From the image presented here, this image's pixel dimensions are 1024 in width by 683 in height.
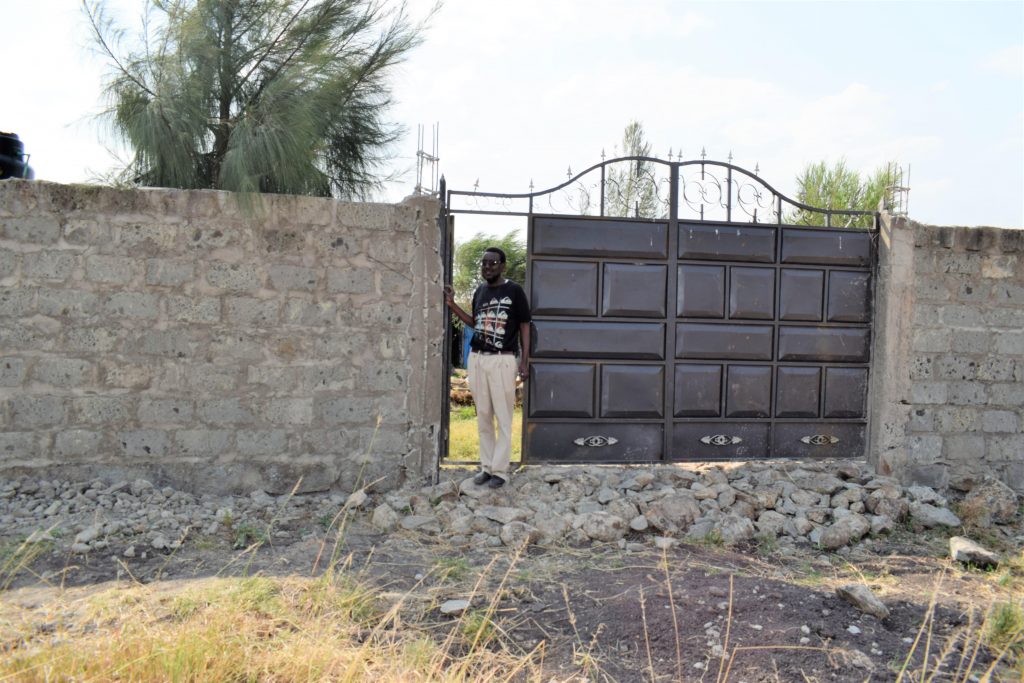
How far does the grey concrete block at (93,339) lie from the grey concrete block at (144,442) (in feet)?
1.78

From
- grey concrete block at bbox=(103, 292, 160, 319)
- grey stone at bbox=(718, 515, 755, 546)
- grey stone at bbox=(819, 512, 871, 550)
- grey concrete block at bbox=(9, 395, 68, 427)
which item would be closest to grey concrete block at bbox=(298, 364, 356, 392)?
grey concrete block at bbox=(103, 292, 160, 319)

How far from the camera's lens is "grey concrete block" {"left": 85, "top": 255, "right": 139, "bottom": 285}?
16.2 ft

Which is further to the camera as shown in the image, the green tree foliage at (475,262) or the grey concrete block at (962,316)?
the green tree foliage at (475,262)

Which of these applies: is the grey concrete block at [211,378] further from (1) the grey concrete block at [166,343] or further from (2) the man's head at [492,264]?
(2) the man's head at [492,264]

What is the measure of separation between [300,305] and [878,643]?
12.2 ft

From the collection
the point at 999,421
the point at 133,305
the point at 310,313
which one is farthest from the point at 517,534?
the point at 999,421

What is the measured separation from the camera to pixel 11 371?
4871 millimetres

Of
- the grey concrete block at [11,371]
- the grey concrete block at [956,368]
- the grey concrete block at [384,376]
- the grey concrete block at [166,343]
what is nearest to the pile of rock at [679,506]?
the grey concrete block at [384,376]

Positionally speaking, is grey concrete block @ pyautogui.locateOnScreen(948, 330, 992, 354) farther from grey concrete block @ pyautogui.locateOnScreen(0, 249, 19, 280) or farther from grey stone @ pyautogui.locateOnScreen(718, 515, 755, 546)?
grey concrete block @ pyautogui.locateOnScreen(0, 249, 19, 280)

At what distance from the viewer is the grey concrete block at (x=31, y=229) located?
16.0 feet

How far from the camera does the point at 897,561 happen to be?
177 inches

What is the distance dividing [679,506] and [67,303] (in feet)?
13.0

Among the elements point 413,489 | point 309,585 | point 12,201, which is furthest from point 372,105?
point 309,585

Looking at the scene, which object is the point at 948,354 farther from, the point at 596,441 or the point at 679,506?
the point at 596,441
